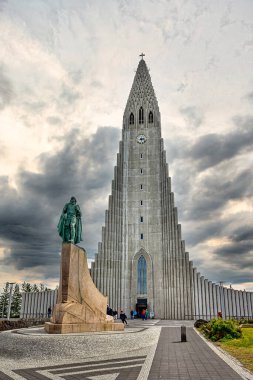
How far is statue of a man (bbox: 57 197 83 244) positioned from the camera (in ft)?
57.0

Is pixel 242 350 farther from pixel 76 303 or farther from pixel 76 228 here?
pixel 76 228

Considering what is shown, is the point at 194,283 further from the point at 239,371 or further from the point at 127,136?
the point at 239,371

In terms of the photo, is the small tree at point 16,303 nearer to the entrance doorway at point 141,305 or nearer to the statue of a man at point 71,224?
the entrance doorway at point 141,305

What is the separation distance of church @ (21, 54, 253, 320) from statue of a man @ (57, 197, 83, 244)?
2798 centimetres

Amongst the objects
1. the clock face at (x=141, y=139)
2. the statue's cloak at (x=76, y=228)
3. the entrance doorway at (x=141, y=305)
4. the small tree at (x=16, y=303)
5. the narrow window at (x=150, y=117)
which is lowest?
the small tree at (x=16, y=303)

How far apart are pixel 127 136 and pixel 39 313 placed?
30229mm

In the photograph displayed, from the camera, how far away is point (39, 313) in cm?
4769

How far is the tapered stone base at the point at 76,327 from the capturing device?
46.9 ft

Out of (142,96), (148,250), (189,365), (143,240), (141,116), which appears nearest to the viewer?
(189,365)

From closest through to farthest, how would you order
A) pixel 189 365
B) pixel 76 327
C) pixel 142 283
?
pixel 189 365, pixel 76 327, pixel 142 283

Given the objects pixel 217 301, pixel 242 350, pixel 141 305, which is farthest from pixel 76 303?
pixel 217 301

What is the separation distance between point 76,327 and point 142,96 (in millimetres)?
46505

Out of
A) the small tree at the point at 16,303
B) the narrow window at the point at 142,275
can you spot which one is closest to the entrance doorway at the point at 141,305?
the narrow window at the point at 142,275

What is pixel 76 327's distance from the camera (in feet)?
49.5
